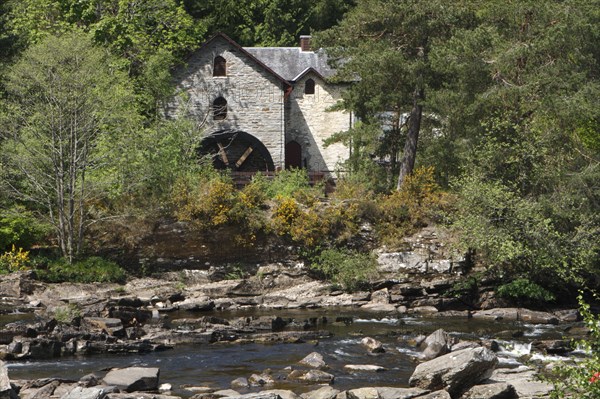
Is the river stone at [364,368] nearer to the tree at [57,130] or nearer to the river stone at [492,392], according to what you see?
the river stone at [492,392]

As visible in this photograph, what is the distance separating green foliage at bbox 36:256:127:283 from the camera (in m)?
36.1

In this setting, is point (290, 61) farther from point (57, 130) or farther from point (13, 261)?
point (13, 261)

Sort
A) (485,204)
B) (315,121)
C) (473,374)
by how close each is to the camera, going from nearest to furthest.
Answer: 1. (473,374)
2. (485,204)
3. (315,121)

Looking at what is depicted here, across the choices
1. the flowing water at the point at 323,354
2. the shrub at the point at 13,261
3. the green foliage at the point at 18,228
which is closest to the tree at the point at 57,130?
the green foliage at the point at 18,228

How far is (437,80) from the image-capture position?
41812 millimetres

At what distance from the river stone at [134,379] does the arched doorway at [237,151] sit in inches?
1267

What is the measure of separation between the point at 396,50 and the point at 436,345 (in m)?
18.7

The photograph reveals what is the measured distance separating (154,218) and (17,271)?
634 cm

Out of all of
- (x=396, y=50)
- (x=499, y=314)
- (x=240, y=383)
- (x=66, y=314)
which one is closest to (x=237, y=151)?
(x=396, y=50)

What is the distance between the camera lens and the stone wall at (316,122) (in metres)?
56.5

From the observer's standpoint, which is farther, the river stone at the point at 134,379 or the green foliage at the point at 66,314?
the green foliage at the point at 66,314

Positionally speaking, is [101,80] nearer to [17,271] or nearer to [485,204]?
[17,271]

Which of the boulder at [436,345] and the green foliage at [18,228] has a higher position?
the green foliage at [18,228]

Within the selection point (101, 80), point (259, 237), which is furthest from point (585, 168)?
point (101, 80)
